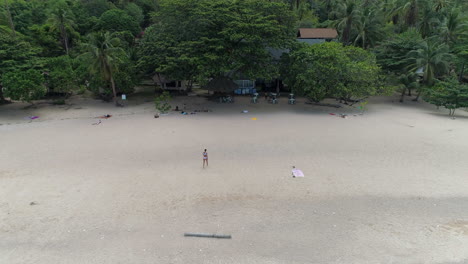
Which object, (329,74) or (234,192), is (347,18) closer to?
(329,74)

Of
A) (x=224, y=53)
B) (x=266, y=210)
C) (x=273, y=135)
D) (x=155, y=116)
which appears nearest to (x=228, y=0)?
(x=224, y=53)

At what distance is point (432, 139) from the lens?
63.1 feet

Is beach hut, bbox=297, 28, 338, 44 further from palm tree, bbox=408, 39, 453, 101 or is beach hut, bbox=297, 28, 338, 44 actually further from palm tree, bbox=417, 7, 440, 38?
palm tree, bbox=417, 7, 440, 38

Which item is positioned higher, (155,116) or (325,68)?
(325,68)

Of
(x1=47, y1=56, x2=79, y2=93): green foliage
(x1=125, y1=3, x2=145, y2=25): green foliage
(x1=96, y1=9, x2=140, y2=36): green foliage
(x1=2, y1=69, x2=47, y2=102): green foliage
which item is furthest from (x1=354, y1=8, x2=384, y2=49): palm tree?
(x1=2, y1=69, x2=47, y2=102): green foliage

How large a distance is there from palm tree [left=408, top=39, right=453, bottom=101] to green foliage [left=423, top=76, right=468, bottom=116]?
264 centimetres

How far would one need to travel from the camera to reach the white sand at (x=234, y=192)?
9.49 meters

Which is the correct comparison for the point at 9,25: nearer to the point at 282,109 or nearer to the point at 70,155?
the point at 70,155

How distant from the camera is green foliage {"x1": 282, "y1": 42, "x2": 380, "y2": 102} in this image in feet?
84.9

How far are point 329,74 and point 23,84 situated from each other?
29305mm

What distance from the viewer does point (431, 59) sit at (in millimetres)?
29891

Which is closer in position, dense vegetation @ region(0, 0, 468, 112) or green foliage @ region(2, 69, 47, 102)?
green foliage @ region(2, 69, 47, 102)

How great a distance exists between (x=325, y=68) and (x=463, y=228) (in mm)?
18416

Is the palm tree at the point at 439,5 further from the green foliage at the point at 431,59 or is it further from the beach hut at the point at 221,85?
the beach hut at the point at 221,85
